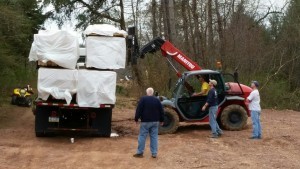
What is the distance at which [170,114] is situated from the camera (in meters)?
15.3

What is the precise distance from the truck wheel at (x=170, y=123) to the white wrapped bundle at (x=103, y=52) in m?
2.33

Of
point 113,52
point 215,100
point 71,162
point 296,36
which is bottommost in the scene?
point 71,162

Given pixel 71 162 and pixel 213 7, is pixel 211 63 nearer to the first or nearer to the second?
pixel 213 7

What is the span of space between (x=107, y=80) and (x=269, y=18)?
2594 cm

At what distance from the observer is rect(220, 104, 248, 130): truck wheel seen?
1588 cm

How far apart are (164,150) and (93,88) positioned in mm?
2911

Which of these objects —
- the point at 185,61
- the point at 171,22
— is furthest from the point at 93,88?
the point at 171,22

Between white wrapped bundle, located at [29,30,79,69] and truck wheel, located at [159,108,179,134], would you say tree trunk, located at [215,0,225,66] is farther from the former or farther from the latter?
white wrapped bundle, located at [29,30,79,69]

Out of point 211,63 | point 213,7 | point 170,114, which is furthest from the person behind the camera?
point 213,7

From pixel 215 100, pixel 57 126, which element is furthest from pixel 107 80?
pixel 215 100

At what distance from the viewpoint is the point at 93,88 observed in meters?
13.8

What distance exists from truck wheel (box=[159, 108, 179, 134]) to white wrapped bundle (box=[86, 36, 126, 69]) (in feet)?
7.65

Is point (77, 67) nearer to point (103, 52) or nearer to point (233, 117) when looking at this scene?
point (103, 52)

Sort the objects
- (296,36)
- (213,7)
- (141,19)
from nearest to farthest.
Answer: (296,36) → (213,7) → (141,19)
